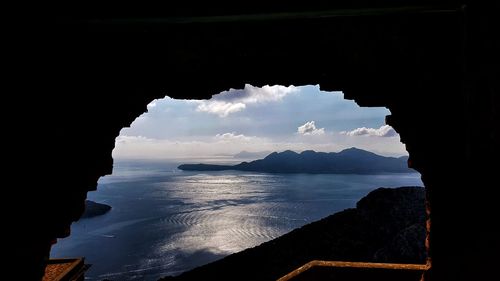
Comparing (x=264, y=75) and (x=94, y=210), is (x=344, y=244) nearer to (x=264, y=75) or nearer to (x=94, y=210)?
(x=264, y=75)

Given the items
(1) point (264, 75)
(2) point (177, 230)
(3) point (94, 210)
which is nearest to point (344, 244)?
(1) point (264, 75)

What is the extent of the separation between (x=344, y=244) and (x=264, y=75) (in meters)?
15.7

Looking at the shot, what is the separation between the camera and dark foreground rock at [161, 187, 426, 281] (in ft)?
42.4

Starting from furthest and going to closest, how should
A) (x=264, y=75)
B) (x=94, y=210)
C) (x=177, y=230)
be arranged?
(x=94, y=210) < (x=177, y=230) < (x=264, y=75)

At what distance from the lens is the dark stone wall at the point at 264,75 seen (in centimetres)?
311

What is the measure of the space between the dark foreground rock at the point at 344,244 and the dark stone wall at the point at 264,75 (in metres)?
9.95

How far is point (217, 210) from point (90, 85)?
112873mm

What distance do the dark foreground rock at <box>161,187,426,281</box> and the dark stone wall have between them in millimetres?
9945

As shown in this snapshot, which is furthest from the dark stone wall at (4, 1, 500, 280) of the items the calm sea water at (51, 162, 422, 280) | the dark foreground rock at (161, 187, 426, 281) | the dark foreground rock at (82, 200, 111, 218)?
the dark foreground rock at (82, 200, 111, 218)

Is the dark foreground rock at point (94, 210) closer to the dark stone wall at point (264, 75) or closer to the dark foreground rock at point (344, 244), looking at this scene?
the dark foreground rock at point (344, 244)

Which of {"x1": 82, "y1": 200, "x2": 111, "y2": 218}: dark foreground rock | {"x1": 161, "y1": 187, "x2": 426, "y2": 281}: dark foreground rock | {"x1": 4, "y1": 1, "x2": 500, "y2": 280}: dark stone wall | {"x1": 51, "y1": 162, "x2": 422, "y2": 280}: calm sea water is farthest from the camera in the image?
{"x1": 82, "y1": 200, "x2": 111, "y2": 218}: dark foreground rock

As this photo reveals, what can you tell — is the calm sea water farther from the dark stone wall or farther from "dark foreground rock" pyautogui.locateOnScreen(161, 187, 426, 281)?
the dark stone wall

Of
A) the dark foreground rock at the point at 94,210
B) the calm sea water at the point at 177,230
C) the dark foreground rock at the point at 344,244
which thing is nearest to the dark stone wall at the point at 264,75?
the dark foreground rock at the point at 344,244

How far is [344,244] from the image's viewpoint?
16.9 metres
